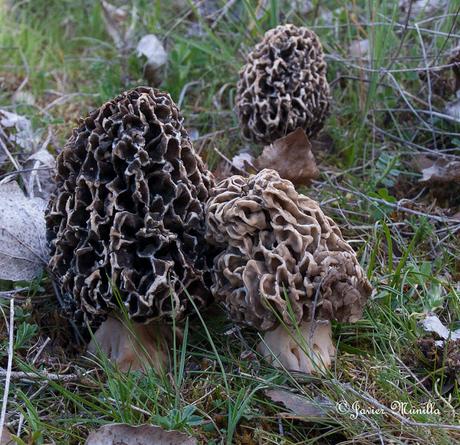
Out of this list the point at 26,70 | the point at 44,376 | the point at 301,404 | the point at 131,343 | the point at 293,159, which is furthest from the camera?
the point at 26,70

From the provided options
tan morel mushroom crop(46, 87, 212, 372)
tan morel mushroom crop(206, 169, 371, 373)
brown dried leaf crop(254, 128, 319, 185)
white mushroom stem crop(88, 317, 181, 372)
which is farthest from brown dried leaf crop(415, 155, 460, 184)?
white mushroom stem crop(88, 317, 181, 372)

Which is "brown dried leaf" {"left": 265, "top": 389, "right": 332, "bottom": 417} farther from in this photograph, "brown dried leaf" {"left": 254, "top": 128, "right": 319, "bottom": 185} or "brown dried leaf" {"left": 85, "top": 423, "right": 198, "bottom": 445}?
"brown dried leaf" {"left": 254, "top": 128, "right": 319, "bottom": 185}

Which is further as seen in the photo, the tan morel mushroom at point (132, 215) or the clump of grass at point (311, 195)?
the tan morel mushroom at point (132, 215)

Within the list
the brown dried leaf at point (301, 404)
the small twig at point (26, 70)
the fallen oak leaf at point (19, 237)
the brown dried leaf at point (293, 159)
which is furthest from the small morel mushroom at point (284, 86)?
the brown dried leaf at point (301, 404)

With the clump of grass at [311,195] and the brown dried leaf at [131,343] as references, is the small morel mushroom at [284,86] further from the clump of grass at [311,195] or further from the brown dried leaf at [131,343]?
the brown dried leaf at [131,343]

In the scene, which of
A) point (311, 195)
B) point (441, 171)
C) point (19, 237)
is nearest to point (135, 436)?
point (19, 237)

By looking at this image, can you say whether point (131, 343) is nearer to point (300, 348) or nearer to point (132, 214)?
point (132, 214)
